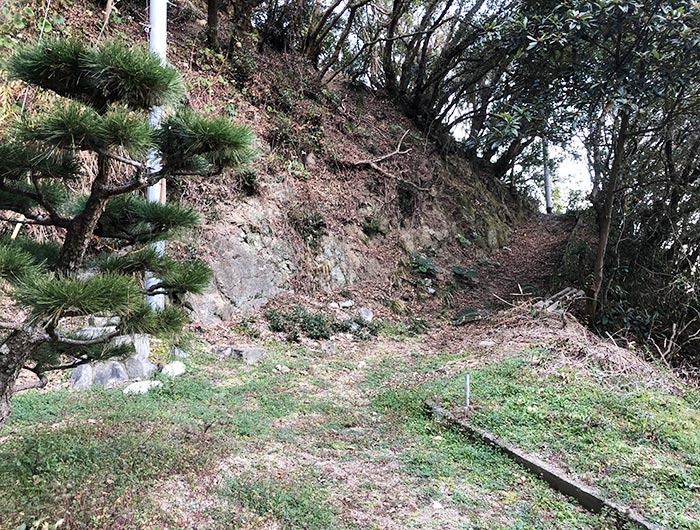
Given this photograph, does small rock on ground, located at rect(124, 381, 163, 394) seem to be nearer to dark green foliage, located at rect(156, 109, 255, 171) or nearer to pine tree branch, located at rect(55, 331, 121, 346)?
pine tree branch, located at rect(55, 331, 121, 346)

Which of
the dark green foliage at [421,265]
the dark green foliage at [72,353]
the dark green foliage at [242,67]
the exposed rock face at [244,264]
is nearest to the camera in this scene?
the dark green foliage at [72,353]

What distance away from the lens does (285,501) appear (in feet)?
6.82

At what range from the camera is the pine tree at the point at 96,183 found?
4.63 ft

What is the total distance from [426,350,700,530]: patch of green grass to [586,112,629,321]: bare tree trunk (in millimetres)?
2627

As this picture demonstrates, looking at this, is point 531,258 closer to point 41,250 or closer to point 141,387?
point 141,387

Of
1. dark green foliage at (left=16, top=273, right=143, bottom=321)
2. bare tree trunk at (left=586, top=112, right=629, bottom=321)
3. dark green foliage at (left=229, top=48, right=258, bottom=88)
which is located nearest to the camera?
dark green foliage at (left=16, top=273, right=143, bottom=321)

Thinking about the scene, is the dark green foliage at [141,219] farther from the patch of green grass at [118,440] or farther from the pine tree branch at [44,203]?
the patch of green grass at [118,440]

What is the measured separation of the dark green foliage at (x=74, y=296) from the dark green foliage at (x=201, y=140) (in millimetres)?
577

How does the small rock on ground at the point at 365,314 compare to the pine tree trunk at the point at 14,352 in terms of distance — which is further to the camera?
the small rock on ground at the point at 365,314

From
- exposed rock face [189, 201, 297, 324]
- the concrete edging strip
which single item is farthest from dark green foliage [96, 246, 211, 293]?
exposed rock face [189, 201, 297, 324]

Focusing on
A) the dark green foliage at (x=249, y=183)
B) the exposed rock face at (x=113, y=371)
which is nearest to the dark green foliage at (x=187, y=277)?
the exposed rock face at (x=113, y=371)

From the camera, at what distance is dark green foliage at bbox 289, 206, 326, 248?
21.8 ft

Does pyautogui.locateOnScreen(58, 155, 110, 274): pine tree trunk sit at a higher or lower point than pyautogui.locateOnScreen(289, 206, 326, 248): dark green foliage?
lower

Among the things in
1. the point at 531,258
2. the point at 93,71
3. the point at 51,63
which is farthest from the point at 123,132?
the point at 531,258
